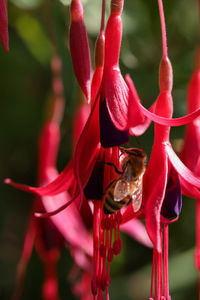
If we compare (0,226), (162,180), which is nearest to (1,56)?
(0,226)

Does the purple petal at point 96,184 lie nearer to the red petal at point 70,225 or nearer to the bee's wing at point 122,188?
the bee's wing at point 122,188

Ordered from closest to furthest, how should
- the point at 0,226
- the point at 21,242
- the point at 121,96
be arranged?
the point at 121,96, the point at 0,226, the point at 21,242

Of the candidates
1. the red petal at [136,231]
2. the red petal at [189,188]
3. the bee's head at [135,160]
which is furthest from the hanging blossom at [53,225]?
the red petal at [189,188]

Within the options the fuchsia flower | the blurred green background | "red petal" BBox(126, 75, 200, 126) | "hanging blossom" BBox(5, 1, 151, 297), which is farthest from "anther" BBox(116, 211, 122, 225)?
the blurred green background

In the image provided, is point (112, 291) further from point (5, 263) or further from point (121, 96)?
point (121, 96)

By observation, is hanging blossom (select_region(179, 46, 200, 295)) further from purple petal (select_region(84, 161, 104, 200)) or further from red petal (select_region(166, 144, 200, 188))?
purple petal (select_region(84, 161, 104, 200))
